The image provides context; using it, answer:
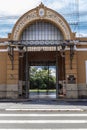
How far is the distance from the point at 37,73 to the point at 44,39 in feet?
114

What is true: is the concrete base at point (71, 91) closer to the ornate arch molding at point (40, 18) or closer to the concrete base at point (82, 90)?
the concrete base at point (82, 90)

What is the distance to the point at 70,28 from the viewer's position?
30000mm

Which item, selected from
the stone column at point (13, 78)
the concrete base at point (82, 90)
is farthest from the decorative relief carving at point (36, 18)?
the concrete base at point (82, 90)

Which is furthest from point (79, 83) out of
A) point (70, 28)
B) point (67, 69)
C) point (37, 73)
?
point (37, 73)

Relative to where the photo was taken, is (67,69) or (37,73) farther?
(37,73)

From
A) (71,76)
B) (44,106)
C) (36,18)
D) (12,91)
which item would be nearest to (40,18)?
(36,18)

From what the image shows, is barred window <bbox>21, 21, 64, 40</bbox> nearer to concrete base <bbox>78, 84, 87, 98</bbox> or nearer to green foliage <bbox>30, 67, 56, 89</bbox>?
concrete base <bbox>78, 84, 87, 98</bbox>

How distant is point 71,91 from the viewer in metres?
29.0

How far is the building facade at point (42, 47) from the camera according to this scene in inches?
1149

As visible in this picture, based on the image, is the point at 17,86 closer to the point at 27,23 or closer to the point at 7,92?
the point at 7,92

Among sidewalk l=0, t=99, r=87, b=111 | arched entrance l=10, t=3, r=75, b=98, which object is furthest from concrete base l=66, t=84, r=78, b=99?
sidewalk l=0, t=99, r=87, b=111

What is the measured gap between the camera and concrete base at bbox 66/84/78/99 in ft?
94.7

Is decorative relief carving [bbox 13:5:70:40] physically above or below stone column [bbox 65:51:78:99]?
above

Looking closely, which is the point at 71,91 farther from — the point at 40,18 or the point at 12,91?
the point at 40,18
